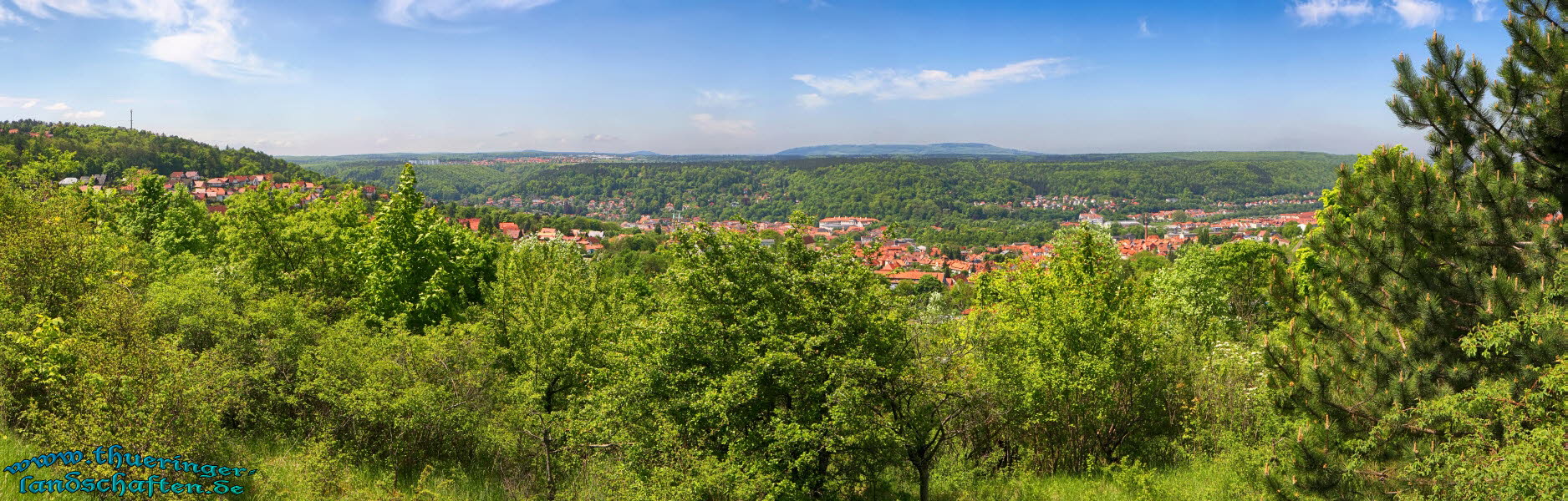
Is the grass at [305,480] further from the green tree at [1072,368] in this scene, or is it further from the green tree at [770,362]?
the green tree at [1072,368]

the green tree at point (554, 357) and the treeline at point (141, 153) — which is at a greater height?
the treeline at point (141, 153)

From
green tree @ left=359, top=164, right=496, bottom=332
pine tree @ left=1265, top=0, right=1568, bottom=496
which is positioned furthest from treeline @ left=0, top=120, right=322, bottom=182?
pine tree @ left=1265, top=0, right=1568, bottom=496

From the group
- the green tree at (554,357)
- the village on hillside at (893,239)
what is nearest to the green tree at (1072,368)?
the village on hillside at (893,239)

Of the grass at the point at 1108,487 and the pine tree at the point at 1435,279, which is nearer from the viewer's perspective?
the pine tree at the point at 1435,279

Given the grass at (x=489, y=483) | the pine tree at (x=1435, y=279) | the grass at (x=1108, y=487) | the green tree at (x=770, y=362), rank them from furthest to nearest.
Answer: the grass at (x=1108, y=487), the grass at (x=489, y=483), the green tree at (x=770, y=362), the pine tree at (x=1435, y=279)

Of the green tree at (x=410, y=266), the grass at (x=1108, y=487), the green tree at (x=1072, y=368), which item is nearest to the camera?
the grass at (x=1108, y=487)

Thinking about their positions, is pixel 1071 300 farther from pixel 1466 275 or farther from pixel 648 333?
pixel 648 333

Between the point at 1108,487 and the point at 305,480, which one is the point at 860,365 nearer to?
the point at 1108,487
